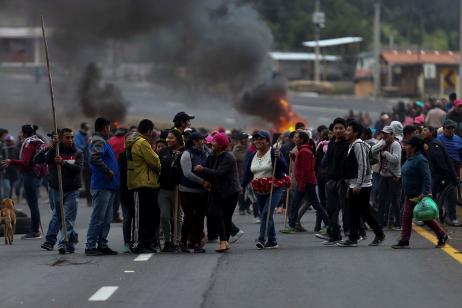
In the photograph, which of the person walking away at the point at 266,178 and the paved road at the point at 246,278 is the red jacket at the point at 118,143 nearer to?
the paved road at the point at 246,278

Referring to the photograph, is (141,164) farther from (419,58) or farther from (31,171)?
(419,58)

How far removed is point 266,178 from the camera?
1608 cm

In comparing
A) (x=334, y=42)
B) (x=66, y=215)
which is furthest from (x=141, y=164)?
(x=334, y=42)

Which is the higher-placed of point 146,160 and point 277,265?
point 146,160

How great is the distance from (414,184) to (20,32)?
73.5ft

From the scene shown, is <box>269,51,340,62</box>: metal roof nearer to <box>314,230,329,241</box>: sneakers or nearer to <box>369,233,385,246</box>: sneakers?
<box>314,230,329,241</box>: sneakers

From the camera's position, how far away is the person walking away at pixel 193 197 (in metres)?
15.4

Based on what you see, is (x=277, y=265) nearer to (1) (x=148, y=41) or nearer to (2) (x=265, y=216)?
(2) (x=265, y=216)

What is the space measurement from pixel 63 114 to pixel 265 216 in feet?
75.3

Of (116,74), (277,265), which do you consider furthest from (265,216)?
(116,74)

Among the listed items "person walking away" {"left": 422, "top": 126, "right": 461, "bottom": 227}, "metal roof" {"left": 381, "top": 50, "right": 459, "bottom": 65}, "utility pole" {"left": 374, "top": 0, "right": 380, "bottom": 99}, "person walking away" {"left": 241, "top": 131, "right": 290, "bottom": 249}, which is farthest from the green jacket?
"metal roof" {"left": 381, "top": 50, "right": 459, "bottom": 65}

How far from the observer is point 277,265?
1392cm

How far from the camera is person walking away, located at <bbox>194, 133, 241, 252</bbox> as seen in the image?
50.2ft

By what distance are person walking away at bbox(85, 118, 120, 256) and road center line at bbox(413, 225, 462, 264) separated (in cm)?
430
